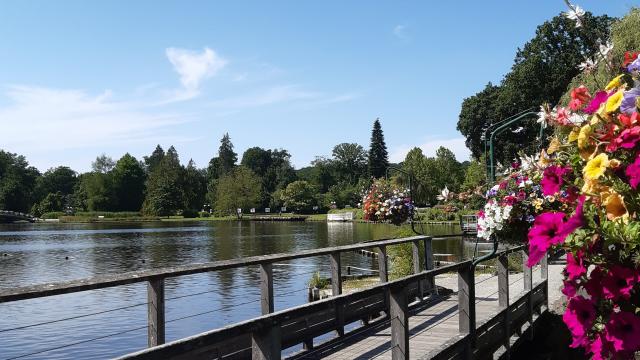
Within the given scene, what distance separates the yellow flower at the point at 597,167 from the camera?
2.16 m

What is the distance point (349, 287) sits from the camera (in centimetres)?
1593

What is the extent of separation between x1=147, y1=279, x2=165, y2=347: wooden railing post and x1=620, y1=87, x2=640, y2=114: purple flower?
4.43 m

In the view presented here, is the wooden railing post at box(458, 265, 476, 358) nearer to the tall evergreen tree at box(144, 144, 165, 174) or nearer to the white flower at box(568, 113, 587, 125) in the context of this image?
the white flower at box(568, 113, 587, 125)

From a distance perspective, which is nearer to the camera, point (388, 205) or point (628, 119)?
point (628, 119)

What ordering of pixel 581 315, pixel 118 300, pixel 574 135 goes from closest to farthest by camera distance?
1. pixel 581 315
2. pixel 574 135
3. pixel 118 300

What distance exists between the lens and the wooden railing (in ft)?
9.97

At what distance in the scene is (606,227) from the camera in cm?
228

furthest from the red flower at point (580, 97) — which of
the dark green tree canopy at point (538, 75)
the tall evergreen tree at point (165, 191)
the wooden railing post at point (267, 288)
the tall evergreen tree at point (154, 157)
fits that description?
the tall evergreen tree at point (154, 157)

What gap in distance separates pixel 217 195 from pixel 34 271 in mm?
83830

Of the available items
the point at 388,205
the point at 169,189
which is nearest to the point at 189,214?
the point at 169,189

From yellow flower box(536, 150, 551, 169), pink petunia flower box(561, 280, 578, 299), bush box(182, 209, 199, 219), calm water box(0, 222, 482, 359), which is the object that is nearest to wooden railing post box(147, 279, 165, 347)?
calm water box(0, 222, 482, 359)

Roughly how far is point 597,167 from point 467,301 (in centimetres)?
388

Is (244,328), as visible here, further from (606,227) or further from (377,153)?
(377,153)

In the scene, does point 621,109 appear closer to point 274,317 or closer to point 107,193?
point 274,317
